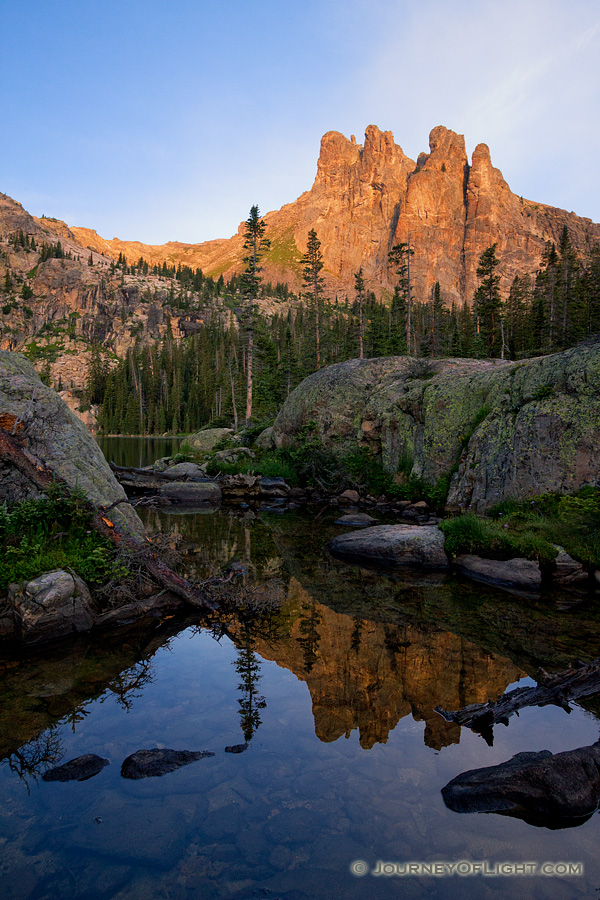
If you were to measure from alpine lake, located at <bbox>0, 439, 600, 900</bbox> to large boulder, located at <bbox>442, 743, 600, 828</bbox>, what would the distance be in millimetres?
124

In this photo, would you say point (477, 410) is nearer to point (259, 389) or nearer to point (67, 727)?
point (67, 727)

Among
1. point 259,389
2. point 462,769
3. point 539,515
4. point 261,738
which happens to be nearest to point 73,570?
point 261,738

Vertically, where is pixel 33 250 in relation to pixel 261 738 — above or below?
above

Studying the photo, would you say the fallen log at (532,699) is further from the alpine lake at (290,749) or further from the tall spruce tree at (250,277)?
the tall spruce tree at (250,277)

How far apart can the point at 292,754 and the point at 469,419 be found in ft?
50.8

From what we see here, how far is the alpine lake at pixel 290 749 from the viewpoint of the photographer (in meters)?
3.49

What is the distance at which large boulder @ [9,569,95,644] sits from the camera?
7.15 metres

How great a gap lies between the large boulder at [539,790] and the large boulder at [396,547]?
7.84 metres

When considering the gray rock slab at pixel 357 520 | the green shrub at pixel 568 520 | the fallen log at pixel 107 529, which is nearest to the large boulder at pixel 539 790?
the fallen log at pixel 107 529

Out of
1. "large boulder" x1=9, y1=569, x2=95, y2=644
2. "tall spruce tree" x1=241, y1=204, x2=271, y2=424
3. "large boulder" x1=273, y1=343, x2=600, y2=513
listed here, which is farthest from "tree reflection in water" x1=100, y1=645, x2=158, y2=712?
"tall spruce tree" x1=241, y1=204, x2=271, y2=424

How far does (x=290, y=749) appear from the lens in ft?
16.6

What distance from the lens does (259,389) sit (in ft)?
170

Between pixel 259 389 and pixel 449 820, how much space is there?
4923 cm

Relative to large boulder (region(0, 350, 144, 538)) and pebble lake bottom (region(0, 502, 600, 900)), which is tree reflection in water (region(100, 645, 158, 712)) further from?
large boulder (region(0, 350, 144, 538))
